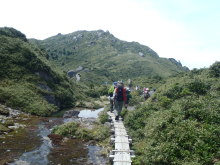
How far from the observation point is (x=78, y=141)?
21.0 metres

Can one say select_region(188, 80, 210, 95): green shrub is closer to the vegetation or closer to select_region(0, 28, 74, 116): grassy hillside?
the vegetation

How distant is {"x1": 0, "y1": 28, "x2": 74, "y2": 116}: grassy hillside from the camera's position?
115ft

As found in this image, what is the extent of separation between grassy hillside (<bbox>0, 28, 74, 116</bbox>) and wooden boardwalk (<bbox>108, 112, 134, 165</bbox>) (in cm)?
1705

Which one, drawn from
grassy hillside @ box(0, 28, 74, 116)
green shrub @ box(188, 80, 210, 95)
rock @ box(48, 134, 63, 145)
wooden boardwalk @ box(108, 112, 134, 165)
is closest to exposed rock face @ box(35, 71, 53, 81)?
grassy hillside @ box(0, 28, 74, 116)

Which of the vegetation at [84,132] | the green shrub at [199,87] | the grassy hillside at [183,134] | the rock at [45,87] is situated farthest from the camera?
the rock at [45,87]

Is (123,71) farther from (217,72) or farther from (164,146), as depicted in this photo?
(164,146)

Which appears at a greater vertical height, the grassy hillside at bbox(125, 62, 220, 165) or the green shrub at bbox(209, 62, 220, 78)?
the green shrub at bbox(209, 62, 220, 78)

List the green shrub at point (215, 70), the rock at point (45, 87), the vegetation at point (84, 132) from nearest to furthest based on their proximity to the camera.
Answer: the vegetation at point (84, 132), the green shrub at point (215, 70), the rock at point (45, 87)

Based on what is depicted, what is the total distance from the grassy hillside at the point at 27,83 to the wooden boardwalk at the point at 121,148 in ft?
56.0

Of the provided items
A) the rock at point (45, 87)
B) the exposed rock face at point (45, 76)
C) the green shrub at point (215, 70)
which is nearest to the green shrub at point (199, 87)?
the green shrub at point (215, 70)

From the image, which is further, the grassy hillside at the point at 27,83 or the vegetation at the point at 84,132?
the grassy hillside at the point at 27,83

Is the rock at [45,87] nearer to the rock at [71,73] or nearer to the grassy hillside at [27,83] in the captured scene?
the grassy hillside at [27,83]

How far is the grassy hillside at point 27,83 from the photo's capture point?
115 ft

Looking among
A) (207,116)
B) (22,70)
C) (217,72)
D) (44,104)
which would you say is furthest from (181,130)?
(22,70)
